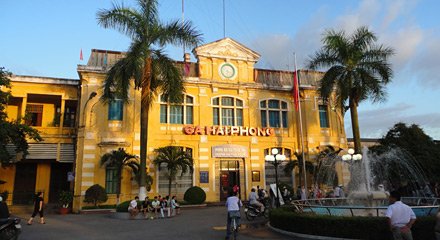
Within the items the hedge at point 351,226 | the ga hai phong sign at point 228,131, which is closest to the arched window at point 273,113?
the ga hai phong sign at point 228,131

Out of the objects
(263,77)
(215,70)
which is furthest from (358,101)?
(215,70)

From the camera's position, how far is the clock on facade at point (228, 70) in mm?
29217

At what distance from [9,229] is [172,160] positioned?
46.7 feet

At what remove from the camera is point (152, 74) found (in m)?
20.0

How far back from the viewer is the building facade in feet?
83.6

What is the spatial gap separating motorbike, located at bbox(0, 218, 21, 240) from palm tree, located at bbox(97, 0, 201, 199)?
31.1 feet

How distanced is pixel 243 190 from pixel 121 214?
11546 mm

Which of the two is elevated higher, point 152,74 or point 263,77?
point 263,77

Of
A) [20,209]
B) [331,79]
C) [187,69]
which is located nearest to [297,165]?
[331,79]

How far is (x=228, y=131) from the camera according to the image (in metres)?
28.1

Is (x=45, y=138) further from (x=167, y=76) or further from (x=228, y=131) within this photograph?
(x=228, y=131)

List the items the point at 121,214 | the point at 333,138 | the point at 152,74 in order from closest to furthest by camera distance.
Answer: the point at 121,214
the point at 152,74
the point at 333,138

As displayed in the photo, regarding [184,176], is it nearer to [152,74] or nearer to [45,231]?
[152,74]

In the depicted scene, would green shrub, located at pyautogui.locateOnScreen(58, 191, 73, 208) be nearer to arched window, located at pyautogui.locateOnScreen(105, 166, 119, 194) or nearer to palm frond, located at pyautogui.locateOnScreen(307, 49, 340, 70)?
arched window, located at pyautogui.locateOnScreen(105, 166, 119, 194)
